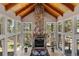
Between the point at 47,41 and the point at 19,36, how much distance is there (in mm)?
1109

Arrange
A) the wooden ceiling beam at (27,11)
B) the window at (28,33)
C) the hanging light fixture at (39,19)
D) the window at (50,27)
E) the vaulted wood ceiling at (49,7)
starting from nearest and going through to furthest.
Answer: the vaulted wood ceiling at (49,7) < the hanging light fixture at (39,19) < the wooden ceiling beam at (27,11) < the window at (28,33) < the window at (50,27)

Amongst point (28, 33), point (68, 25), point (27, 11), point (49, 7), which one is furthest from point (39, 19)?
point (68, 25)

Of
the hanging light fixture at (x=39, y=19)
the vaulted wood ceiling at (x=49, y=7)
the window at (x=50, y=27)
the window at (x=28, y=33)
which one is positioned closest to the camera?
the vaulted wood ceiling at (x=49, y=7)

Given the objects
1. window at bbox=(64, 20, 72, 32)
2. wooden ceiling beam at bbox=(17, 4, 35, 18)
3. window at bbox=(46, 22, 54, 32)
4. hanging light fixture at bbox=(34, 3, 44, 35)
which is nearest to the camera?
window at bbox=(64, 20, 72, 32)

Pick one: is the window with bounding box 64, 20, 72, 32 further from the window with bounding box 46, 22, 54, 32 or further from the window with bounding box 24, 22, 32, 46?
the window with bounding box 24, 22, 32, 46

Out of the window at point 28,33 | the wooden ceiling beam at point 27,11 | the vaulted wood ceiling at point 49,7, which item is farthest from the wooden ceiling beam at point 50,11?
the window at point 28,33

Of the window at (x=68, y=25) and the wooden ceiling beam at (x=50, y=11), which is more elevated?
the wooden ceiling beam at (x=50, y=11)

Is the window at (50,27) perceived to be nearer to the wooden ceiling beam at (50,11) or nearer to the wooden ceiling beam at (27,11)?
the wooden ceiling beam at (50,11)

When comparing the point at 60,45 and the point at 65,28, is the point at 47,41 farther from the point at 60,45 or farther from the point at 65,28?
the point at 65,28

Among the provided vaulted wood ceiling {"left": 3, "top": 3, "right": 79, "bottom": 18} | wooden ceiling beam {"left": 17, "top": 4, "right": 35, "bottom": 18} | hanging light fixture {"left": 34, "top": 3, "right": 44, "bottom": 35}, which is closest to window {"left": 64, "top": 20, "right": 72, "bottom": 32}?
vaulted wood ceiling {"left": 3, "top": 3, "right": 79, "bottom": 18}

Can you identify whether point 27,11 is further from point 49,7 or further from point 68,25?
point 68,25

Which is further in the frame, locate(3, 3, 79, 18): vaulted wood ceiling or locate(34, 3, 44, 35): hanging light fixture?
locate(34, 3, 44, 35): hanging light fixture

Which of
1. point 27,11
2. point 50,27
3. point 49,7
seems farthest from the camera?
point 50,27

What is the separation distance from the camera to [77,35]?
466cm
